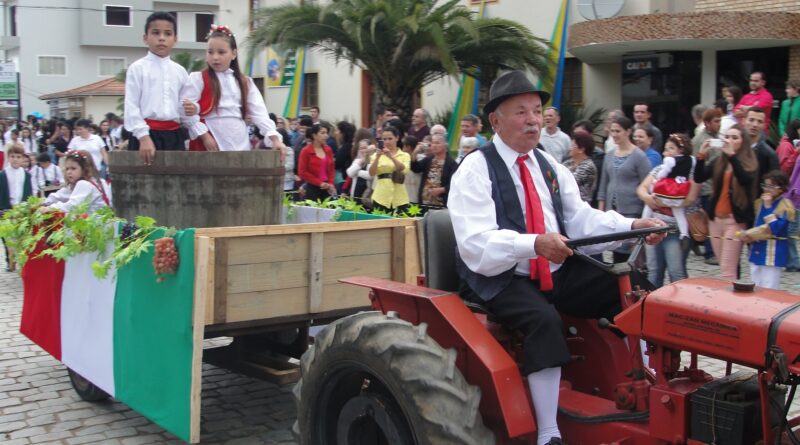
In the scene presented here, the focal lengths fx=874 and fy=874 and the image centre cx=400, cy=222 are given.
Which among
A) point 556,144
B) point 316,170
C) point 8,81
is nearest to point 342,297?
point 556,144

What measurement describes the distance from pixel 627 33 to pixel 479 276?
38.8ft

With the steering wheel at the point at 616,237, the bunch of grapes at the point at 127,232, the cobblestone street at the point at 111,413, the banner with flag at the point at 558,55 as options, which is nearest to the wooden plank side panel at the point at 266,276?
the bunch of grapes at the point at 127,232

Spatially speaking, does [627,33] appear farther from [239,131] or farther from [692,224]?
[239,131]

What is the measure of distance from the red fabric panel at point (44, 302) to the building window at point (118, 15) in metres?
48.0

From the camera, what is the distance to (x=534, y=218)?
148 inches

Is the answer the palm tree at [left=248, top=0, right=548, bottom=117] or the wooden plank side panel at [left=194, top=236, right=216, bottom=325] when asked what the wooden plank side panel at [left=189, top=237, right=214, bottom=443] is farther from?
the palm tree at [left=248, top=0, right=548, bottom=117]

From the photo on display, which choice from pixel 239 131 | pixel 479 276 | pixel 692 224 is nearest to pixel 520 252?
pixel 479 276

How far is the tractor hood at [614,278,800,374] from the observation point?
9.21ft

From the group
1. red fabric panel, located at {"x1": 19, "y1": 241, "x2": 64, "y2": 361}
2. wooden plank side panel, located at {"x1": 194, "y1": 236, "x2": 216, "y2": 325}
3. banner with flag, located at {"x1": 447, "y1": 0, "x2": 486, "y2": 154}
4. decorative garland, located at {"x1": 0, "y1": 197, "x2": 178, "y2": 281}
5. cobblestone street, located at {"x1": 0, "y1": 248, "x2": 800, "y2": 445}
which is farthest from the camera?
banner with flag, located at {"x1": 447, "y1": 0, "x2": 486, "y2": 154}

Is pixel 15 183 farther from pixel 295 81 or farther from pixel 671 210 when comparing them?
pixel 295 81

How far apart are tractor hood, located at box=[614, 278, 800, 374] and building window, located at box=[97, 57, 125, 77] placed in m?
52.7

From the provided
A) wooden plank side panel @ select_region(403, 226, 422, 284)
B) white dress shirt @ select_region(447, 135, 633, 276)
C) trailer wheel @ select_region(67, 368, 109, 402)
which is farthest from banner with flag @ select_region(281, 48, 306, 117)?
white dress shirt @ select_region(447, 135, 633, 276)

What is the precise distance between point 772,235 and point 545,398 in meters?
4.79

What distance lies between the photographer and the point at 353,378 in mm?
3801
